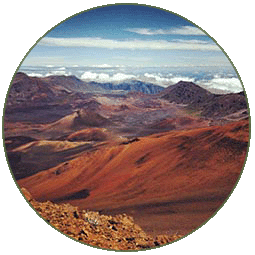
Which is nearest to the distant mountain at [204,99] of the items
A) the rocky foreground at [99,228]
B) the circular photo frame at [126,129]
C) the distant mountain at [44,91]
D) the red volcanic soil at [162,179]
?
the circular photo frame at [126,129]

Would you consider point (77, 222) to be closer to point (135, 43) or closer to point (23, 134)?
point (23, 134)

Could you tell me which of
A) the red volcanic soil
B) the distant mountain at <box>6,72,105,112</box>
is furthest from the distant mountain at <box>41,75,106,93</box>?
the red volcanic soil

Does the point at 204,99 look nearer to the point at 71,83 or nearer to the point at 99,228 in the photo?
the point at 71,83

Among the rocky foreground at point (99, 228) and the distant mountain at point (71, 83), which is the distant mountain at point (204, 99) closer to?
the distant mountain at point (71, 83)

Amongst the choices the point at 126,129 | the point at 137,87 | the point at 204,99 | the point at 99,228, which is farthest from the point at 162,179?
the point at 137,87

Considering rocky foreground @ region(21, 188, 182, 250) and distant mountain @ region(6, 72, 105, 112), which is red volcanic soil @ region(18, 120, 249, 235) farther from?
distant mountain @ region(6, 72, 105, 112)

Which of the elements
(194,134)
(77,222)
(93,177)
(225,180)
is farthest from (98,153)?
(225,180)
